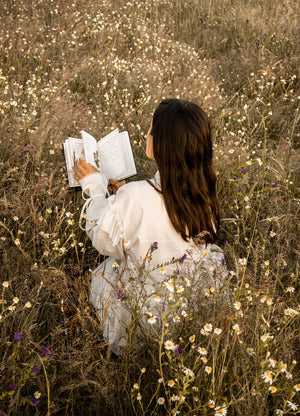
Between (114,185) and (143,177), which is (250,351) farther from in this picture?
(143,177)

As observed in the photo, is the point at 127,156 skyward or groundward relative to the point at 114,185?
skyward

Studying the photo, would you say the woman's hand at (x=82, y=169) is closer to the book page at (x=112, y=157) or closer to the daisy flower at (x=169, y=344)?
the book page at (x=112, y=157)

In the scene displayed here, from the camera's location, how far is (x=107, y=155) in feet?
8.23

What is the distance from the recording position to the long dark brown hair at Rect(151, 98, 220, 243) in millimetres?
1749

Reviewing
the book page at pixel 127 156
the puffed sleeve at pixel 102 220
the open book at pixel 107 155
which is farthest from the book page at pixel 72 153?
the book page at pixel 127 156

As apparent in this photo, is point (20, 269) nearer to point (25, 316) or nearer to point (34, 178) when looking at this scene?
point (25, 316)

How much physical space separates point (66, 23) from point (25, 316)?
14.5 feet

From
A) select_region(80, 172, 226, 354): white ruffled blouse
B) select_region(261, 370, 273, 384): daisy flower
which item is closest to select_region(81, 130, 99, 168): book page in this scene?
select_region(80, 172, 226, 354): white ruffled blouse

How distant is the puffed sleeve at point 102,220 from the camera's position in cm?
190

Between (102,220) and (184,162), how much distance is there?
0.51 metres

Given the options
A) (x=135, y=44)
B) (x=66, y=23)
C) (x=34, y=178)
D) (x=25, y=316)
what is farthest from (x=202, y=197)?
(x=66, y=23)

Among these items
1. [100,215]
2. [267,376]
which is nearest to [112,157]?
[100,215]

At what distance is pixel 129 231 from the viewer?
1918 mm

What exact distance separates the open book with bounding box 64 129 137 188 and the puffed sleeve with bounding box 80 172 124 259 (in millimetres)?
137
